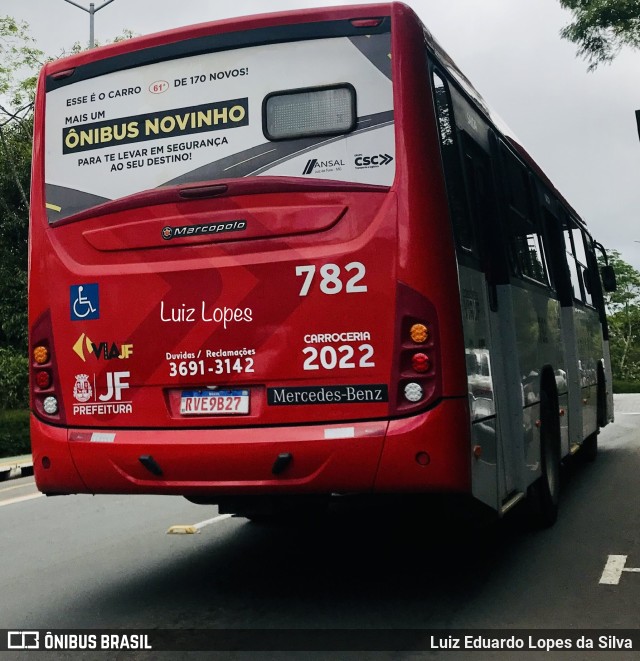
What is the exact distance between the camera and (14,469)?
1608 cm

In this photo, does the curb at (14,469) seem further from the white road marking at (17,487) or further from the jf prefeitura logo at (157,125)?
the jf prefeitura logo at (157,125)

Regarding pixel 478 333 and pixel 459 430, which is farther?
pixel 478 333

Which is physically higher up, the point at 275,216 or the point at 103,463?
the point at 275,216

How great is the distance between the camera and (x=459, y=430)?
565 centimetres

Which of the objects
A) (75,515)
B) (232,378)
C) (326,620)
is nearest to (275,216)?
(232,378)

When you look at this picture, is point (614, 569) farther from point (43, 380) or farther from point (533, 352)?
point (43, 380)

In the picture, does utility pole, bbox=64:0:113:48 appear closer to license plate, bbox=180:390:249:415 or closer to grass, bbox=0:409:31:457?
grass, bbox=0:409:31:457

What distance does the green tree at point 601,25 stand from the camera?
816 inches

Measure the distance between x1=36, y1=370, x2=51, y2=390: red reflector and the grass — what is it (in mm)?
13882

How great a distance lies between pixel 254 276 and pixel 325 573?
7.43ft

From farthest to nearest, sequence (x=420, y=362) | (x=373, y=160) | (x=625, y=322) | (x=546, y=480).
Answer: (x=625, y=322) → (x=546, y=480) → (x=373, y=160) → (x=420, y=362)

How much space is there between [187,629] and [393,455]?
1466 millimetres

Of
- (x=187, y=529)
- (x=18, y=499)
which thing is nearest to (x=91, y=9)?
(x=18, y=499)

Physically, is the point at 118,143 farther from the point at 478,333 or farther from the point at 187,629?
the point at 187,629
